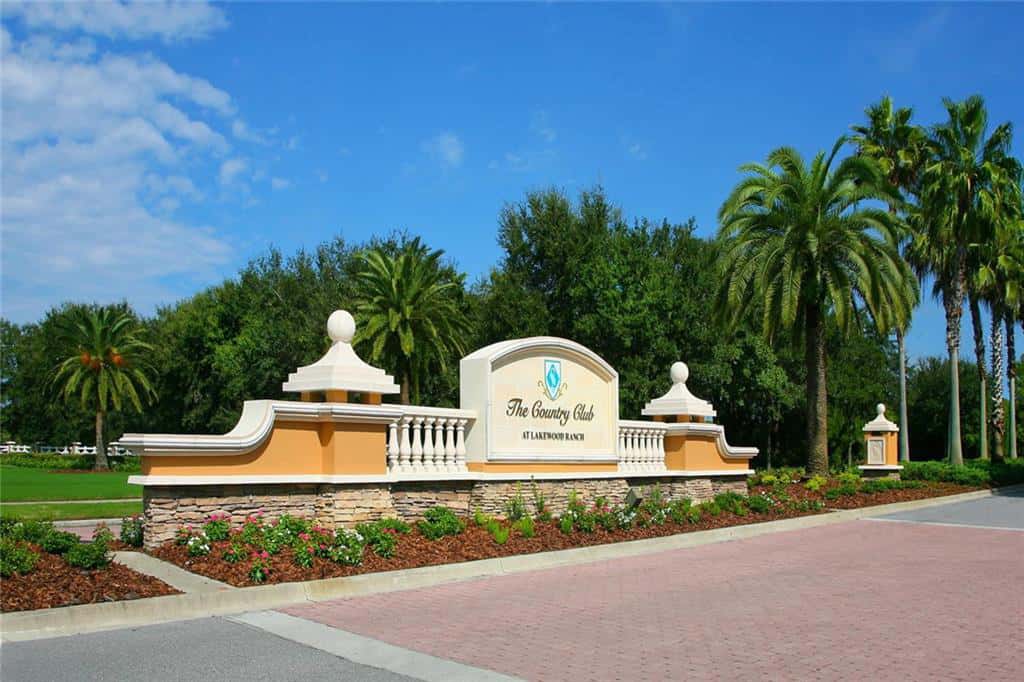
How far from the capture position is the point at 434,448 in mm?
15117

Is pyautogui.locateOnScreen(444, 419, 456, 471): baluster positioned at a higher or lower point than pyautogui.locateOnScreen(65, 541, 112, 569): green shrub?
higher

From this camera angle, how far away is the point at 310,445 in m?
12.9

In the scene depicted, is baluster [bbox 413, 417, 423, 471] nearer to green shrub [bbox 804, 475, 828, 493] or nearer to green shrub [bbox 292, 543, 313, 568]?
green shrub [bbox 292, 543, 313, 568]

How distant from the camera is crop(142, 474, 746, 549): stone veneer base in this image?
448 inches

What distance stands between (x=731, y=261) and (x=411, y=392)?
2194 cm

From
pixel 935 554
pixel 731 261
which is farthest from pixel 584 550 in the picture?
pixel 731 261

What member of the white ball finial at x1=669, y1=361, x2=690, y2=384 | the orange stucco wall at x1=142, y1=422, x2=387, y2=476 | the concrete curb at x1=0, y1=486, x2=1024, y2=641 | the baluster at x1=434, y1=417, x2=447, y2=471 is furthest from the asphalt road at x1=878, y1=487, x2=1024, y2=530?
the orange stucco wall at x1=142, y1=422, x2=387, y2=476

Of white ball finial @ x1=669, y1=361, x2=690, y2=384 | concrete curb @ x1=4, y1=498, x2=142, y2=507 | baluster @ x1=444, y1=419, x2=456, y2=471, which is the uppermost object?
white ball finial @ x1=669, y1=361, x2=690, y2=384

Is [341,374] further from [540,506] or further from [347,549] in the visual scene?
[540,506]

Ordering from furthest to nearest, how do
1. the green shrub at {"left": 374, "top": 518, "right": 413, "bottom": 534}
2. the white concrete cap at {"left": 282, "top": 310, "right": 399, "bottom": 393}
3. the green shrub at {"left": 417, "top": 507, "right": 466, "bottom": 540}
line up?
the green shrub at {"left": 417, "top": 507, "right": 466, "bottom": 540} → the white concrete cap at {"left": 282, "top": 310, "right": 399, "bottom": 393} → the green shrub at {"left": 374, "top": 518, "right": 413, "bottom": 534}

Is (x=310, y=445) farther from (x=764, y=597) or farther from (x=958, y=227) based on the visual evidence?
(x=958, y=227)

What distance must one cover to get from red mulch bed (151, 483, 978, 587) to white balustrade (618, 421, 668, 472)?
1.73 m

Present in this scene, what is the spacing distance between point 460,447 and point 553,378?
8.10 ft

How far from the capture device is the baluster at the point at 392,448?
14203mm
